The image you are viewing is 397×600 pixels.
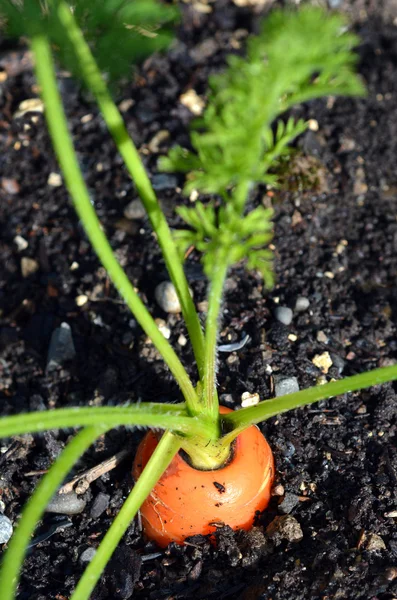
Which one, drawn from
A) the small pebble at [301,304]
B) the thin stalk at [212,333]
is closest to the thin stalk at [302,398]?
the thin stalk at [212,333]

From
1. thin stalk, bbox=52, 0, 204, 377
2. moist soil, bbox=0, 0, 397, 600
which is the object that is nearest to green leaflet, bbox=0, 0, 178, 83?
thin stalk, bbox=52, 0, 204, 377

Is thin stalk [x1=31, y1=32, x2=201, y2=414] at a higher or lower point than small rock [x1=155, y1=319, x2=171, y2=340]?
higher

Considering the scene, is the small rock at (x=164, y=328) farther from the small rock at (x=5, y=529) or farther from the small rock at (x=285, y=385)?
the small rock at (x=5, y=529)

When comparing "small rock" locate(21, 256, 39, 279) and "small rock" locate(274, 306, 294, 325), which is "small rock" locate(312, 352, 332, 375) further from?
"small rock" locate(21, 256, 39, 279)

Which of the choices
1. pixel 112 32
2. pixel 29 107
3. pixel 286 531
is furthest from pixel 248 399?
pixel 29 107

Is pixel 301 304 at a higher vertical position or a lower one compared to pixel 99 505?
higher

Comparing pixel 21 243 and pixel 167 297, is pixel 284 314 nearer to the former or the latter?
pixel 167 297

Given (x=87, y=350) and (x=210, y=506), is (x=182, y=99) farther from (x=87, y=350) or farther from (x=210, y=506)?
(x=210, y=506)
